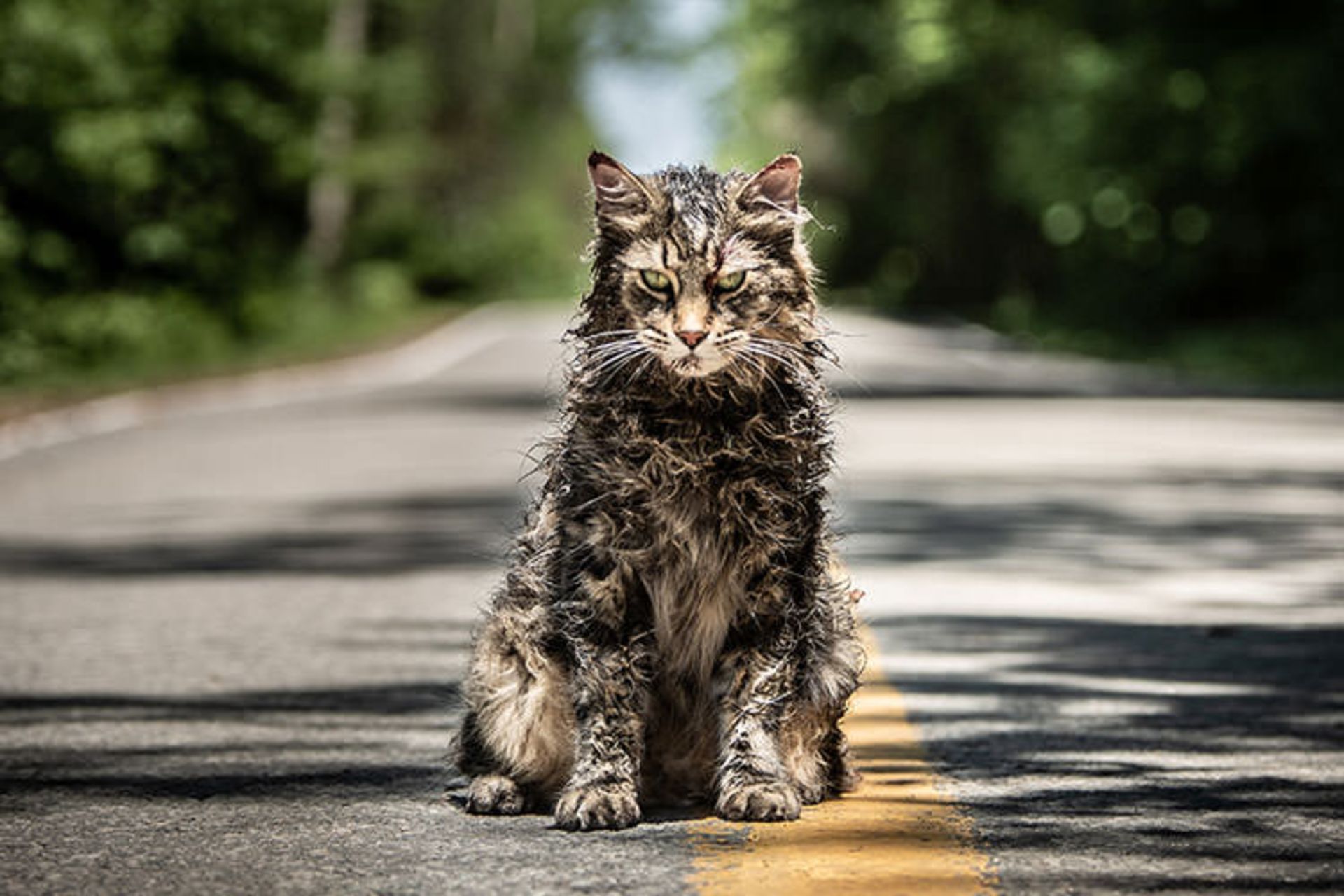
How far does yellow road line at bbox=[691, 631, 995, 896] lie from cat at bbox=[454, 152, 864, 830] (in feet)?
0.37

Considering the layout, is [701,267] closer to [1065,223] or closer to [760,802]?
[760,802]

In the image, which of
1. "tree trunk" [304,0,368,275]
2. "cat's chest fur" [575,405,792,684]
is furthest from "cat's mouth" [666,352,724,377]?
"tree trunk" [304,0,368,275]

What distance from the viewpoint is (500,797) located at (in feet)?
17.1

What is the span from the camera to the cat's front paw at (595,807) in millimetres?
4949

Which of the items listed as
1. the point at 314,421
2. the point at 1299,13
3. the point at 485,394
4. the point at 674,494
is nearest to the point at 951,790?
the point at 674,494

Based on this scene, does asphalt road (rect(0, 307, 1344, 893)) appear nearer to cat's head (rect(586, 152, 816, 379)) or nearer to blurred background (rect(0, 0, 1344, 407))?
cat's head (rect(586, 152, 816, 379))

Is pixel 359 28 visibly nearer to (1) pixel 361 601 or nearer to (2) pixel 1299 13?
(2) pixel 1299 13

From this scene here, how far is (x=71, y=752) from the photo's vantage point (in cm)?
623

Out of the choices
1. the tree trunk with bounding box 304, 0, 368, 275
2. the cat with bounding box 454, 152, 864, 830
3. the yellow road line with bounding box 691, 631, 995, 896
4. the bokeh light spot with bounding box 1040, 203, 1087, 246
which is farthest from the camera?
the tree trunk with bounding box 304, 0, 368, 275

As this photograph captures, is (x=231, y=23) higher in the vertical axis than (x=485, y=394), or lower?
higher

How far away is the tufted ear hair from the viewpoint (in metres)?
4.89

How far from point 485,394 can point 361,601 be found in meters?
17.2

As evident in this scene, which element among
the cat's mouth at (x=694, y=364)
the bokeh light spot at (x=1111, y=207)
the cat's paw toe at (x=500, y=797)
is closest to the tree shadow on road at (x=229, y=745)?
the cat's paw toe at (x=500, y=797)

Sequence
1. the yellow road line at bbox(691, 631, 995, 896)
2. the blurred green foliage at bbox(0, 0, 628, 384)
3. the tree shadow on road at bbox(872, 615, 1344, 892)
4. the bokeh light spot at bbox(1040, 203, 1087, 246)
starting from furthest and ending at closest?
the bokeh light spot at bbox(1040, 203, 1087, 246), the blurred green foliage at bbox(0, 0, 628, 384), the tree shadow on road at bbox(872, 615, 1344, 892), the yellow road line at bbox(691, 631, 995, 896)
